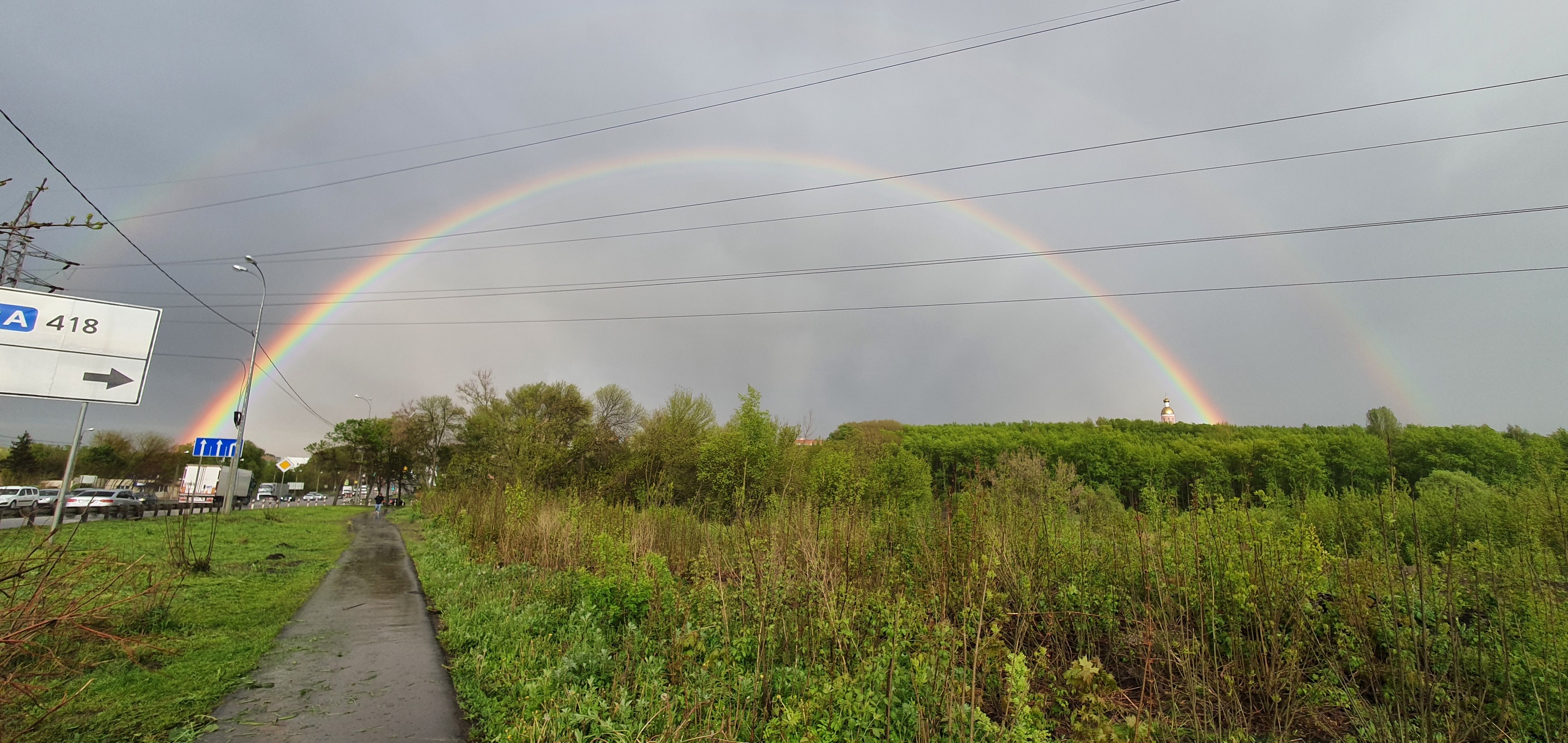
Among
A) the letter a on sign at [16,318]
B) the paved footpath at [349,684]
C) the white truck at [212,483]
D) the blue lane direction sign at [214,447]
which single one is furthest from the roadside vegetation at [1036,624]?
the white truck at [212,483]

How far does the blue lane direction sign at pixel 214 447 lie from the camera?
2534 cm

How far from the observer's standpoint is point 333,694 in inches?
215

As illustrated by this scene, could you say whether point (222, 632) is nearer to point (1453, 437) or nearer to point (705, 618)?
point (705, 618)

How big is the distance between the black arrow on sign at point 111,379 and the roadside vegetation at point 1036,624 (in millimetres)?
4400

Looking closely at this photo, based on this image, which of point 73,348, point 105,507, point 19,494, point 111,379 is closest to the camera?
Answer: point 73,348

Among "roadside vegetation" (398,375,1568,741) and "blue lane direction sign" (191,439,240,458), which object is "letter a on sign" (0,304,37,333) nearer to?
"roadside vegetation" (398,375,1568,741)

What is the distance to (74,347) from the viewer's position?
6652 millimetres

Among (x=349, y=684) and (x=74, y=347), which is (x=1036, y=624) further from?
(x=74, y=347)

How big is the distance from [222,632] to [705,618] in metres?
5.57

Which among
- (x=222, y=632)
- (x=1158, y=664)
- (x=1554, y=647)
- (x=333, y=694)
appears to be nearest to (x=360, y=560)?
(x=222, y=632)

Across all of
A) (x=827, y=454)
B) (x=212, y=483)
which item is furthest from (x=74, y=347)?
(x=212, y=483)

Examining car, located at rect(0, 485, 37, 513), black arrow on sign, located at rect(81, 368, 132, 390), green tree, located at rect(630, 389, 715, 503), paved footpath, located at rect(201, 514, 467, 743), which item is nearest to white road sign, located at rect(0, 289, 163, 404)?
black arrow on sign, located at rect(81, 368, 132, 390)

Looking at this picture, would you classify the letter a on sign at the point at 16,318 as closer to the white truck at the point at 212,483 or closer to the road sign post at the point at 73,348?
the road sign post at the point at 73,348

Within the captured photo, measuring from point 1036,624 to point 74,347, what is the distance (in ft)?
32.8
